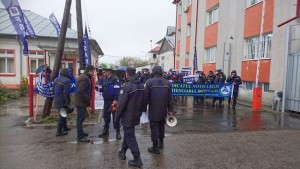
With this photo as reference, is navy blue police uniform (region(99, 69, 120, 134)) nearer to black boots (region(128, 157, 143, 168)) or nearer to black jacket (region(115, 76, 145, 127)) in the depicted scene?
black jacket (region(115, 76, 145, 127))

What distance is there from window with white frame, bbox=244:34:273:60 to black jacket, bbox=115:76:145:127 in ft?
32.2

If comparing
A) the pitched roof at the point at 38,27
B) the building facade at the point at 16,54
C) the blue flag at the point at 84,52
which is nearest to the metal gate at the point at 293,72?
the blue flag at the point at 84,52

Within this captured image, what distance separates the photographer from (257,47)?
49.1ft

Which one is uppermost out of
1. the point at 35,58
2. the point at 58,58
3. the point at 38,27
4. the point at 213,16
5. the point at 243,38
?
the point at 213,16

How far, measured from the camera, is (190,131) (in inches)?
312

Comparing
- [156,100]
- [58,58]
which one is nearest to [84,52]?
[58,58]

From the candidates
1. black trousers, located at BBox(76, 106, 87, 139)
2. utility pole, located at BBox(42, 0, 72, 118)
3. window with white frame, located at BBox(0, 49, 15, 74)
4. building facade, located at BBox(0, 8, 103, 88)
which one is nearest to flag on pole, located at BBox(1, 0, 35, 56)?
utility pole, located at BBox(42, 0, 72, 118)

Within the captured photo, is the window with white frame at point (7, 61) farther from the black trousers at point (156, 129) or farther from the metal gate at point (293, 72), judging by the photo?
the metal gate at point (293, 72)

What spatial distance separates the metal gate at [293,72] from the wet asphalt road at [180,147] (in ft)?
6.93

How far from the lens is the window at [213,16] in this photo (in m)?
20.7

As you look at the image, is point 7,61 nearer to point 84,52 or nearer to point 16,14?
point 84,52

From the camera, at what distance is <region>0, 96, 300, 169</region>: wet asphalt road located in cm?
527

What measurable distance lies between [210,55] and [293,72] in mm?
10618

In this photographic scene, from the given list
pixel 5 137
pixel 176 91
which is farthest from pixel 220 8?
pixel 5 137
